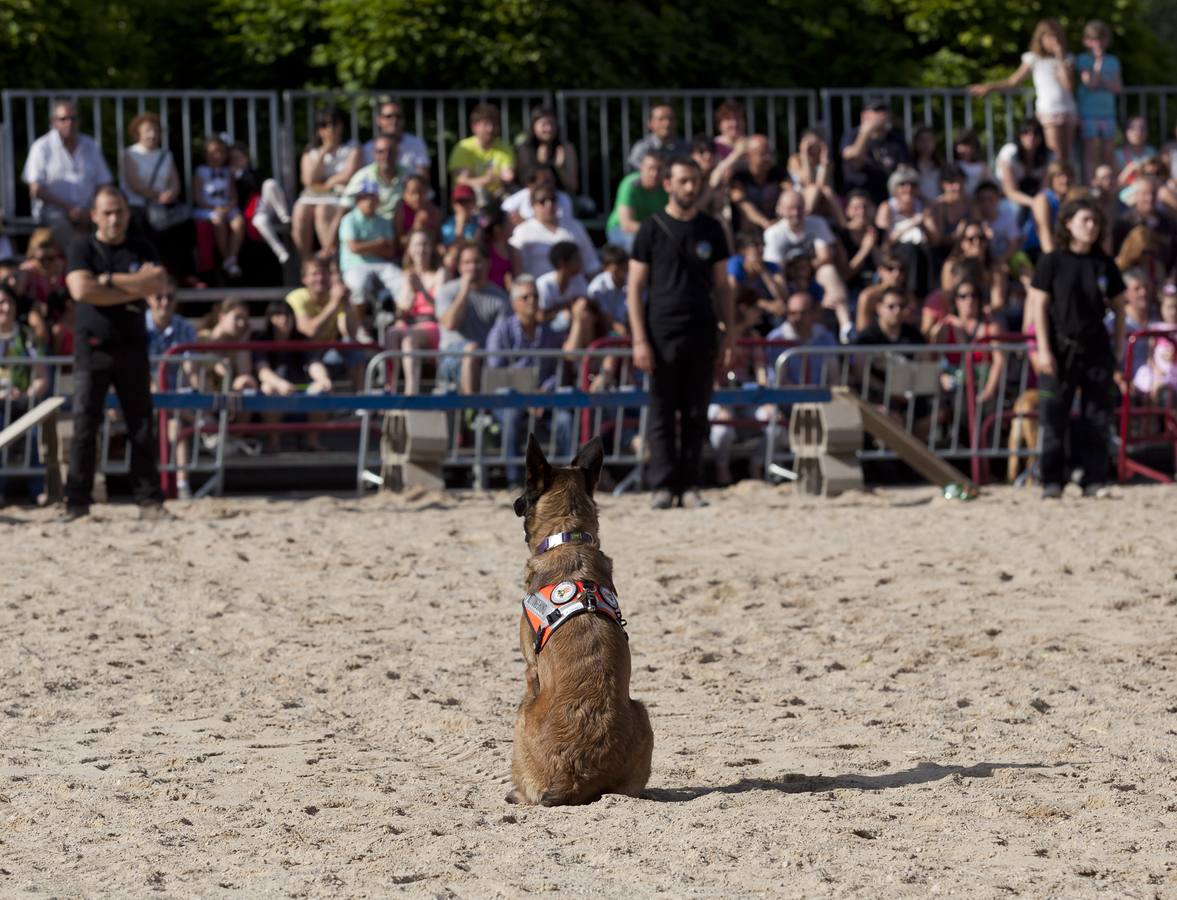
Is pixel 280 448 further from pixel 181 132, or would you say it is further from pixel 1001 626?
pixel 1001 626

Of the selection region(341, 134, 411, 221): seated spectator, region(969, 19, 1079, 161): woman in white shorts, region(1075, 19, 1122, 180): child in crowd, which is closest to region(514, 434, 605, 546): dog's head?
region(341, 134, 411, 221): seated spectator

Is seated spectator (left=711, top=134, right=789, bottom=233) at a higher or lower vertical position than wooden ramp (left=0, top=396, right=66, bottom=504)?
higher

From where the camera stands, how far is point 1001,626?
9125 mm

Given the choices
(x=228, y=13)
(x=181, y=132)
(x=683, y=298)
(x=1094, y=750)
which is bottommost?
(x=1094, y=750)

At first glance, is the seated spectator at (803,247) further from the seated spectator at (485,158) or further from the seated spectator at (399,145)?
the seated spectator at (399,145)

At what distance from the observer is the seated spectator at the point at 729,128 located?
18234 mm

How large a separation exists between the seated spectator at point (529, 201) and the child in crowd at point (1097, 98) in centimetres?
536

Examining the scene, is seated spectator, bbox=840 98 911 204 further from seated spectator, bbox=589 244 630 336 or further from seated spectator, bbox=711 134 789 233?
seated spectator, bbox=589 244 630 336

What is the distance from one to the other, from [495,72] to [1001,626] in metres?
12.3

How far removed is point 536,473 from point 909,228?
469 inches

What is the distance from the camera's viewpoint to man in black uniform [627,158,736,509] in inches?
500

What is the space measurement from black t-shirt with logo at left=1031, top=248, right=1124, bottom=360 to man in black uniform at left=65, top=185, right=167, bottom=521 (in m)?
5.67

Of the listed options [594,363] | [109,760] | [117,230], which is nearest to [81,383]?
[117,230]

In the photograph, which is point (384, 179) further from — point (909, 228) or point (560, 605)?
point (560, 605)
